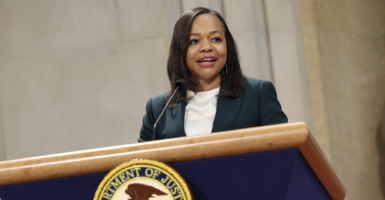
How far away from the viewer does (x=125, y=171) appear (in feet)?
3.25

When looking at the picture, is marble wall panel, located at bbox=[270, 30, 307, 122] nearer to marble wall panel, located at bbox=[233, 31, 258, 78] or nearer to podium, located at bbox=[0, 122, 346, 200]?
marble wall panel, located at bbox=[233, 31, 258, 78]

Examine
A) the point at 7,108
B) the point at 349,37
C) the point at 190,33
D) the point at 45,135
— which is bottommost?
the point at 45,135

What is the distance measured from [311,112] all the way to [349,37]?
0.81m

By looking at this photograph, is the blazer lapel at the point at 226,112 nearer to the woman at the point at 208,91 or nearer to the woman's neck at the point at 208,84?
the woman at the point at 208,91

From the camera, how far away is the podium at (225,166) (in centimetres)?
98

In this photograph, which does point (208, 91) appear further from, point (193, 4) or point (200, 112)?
point (193, 4)

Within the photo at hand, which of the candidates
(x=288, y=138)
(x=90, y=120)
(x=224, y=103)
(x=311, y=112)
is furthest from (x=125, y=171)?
(x=90, y=120)

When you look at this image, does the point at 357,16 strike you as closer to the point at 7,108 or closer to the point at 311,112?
the point at 311,112

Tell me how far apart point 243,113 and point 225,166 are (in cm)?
85

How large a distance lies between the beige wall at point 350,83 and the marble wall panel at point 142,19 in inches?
46.0

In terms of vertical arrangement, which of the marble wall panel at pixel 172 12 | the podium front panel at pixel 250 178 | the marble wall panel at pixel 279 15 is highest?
the marble wall panel at pixel 172 12

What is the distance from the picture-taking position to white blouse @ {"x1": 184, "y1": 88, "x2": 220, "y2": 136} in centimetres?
189

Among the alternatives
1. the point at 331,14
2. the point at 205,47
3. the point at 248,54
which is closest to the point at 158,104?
the point at 205,47

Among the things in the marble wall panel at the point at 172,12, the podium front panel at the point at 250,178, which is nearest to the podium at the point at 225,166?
the podium front panel at the point at 250,178
